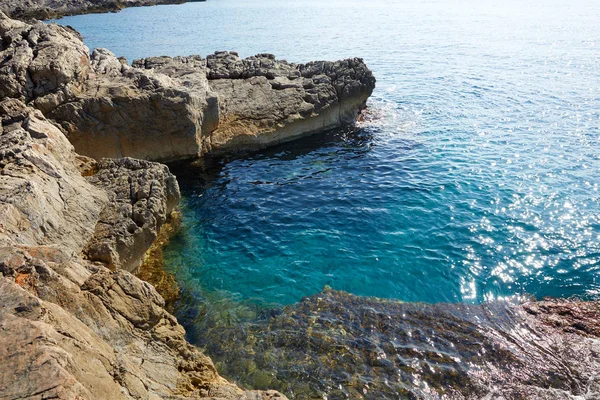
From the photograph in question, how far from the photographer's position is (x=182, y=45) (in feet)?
172

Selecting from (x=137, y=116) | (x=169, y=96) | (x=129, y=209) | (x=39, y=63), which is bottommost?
(x=129, y=209)

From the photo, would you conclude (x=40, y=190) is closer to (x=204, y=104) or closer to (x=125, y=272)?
(x=125, y=272)

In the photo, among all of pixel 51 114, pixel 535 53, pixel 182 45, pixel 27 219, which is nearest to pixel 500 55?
pixel 535 53

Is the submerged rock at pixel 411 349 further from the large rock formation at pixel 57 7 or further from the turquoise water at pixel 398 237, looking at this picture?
the large rock formation at pixel 57 7

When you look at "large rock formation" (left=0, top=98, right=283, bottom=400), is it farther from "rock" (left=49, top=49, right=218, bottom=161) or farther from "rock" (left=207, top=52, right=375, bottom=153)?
"rock" (left=207, top=52, right=375, bottom=153)

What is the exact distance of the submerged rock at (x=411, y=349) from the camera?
32.1 ft

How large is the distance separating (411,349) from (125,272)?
7.27m

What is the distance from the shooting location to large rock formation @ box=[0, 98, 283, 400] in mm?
5242

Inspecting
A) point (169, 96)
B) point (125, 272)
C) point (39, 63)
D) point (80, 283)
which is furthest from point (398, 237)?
point (39, 63)

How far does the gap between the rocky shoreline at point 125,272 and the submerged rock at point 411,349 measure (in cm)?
5

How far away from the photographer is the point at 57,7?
84.4 m

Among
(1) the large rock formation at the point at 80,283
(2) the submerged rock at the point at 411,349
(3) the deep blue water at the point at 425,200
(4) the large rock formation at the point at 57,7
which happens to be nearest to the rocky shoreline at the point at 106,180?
(1) the large rock formation at the point at 80,283

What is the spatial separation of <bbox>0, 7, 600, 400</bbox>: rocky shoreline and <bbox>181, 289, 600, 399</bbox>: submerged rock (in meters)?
0.05

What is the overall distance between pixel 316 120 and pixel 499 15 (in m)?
70.9
